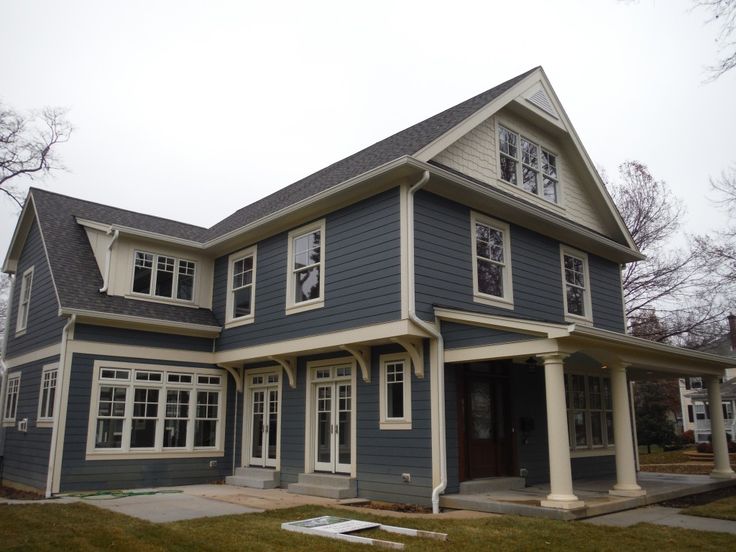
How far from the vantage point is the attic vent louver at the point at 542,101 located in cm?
1365

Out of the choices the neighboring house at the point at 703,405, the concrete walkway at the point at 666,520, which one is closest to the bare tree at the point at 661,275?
the neighboring house at the point at 703,405

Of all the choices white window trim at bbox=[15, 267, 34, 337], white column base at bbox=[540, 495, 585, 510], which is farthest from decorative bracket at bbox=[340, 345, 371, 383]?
white window trim at bbox=[15, 267, 34, 337]

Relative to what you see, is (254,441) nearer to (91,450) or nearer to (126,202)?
(91,450)

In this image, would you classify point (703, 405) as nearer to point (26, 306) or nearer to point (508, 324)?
point (508, 324)

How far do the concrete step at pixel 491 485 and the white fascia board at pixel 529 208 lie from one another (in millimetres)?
5050

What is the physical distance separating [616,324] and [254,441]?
30.3 ft

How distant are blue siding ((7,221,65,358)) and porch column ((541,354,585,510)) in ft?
32.4

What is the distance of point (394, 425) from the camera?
10688mm

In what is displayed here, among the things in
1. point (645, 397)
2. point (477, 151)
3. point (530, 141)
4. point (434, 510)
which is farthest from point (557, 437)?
point (645, 397)

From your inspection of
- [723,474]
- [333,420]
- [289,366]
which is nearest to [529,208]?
[333,420]

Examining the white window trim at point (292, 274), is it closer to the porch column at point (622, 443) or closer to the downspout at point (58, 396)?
the downspout at point (58, 396)

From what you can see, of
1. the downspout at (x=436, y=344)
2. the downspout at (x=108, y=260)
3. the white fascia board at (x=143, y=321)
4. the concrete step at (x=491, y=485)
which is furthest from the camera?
the downspout at (x=108, y=260)

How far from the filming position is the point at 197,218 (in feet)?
381

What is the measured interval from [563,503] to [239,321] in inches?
328
